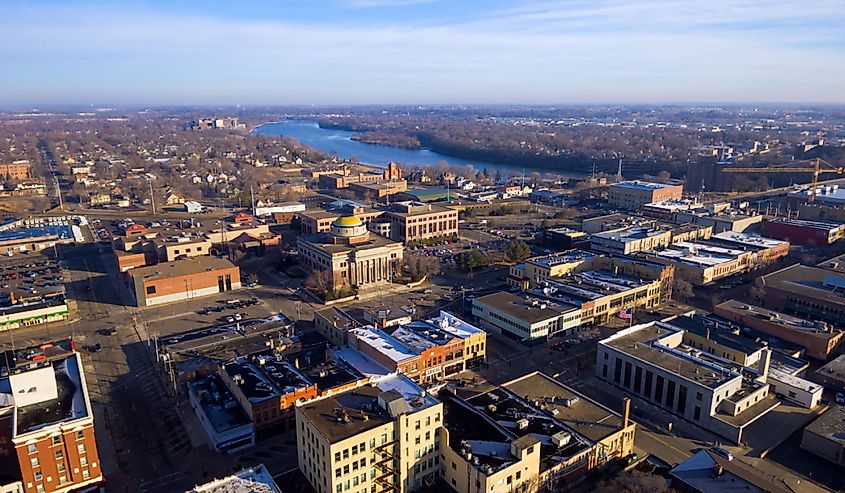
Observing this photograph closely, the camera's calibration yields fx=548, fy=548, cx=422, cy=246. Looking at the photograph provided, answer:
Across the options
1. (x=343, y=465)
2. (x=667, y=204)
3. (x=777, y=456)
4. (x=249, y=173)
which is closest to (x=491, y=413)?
(x=343, y=465)

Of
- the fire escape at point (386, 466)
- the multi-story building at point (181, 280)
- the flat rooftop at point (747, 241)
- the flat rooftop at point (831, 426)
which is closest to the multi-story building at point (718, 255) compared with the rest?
the flat rooftop at point (747, 241)

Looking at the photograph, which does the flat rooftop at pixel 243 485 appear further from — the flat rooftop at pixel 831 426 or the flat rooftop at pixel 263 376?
the flat rooftop at pixel 831 426

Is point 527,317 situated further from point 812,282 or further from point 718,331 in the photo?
point 812,282

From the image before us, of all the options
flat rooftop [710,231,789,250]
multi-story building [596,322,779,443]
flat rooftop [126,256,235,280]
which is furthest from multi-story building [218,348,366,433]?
flat rooftop [710,231,789,250]

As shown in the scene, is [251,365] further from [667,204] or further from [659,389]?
[667,204]

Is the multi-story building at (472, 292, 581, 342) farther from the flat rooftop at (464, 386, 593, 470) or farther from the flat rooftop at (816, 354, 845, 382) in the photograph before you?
the flat rooftop at (816, 354, 845, 382)

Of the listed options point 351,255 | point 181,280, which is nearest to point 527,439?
point 351,255
